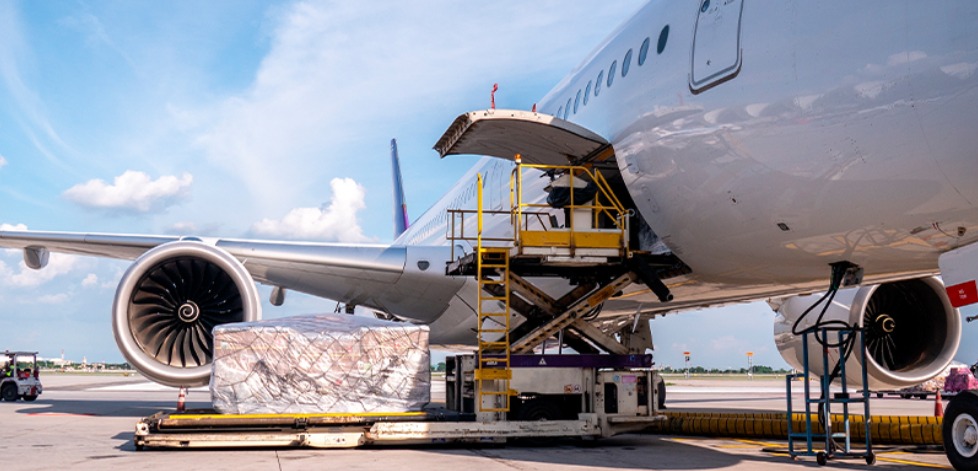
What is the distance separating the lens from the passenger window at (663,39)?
8.14m

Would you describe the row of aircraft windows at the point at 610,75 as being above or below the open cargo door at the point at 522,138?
above

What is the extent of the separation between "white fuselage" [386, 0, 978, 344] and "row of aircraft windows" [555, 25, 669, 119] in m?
0.04

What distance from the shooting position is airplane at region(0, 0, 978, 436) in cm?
571

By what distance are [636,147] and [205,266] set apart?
6347mm

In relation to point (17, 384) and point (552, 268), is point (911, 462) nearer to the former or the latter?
point (552, 268)

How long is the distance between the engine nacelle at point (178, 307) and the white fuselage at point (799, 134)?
533 centimetres

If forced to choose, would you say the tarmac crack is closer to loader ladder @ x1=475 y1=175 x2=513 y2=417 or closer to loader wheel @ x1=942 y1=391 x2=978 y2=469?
loader ladder @ x1=475 y1=175 x2=513 y2=417

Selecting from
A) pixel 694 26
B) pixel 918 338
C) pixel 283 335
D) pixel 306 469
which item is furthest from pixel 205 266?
pixel 918 338

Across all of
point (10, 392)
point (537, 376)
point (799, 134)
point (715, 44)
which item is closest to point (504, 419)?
point (537, 376)

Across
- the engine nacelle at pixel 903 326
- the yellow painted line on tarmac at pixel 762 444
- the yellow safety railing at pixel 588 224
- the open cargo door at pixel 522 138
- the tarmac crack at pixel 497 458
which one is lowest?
the yellow painted line on tarmac at pixel 762 444

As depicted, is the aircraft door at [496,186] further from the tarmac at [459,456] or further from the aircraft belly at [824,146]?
the aircraft belly at [824,146]

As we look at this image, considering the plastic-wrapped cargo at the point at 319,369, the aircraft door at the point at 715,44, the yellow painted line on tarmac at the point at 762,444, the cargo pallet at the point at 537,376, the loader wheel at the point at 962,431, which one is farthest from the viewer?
the yellow painted line on tarmac at the point at 762,444

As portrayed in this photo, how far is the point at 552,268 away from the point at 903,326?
5.55 metres

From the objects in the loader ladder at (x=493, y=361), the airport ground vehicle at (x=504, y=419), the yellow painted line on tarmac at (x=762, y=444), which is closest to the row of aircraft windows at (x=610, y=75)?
the loader ladder at (x=493, y=361)
